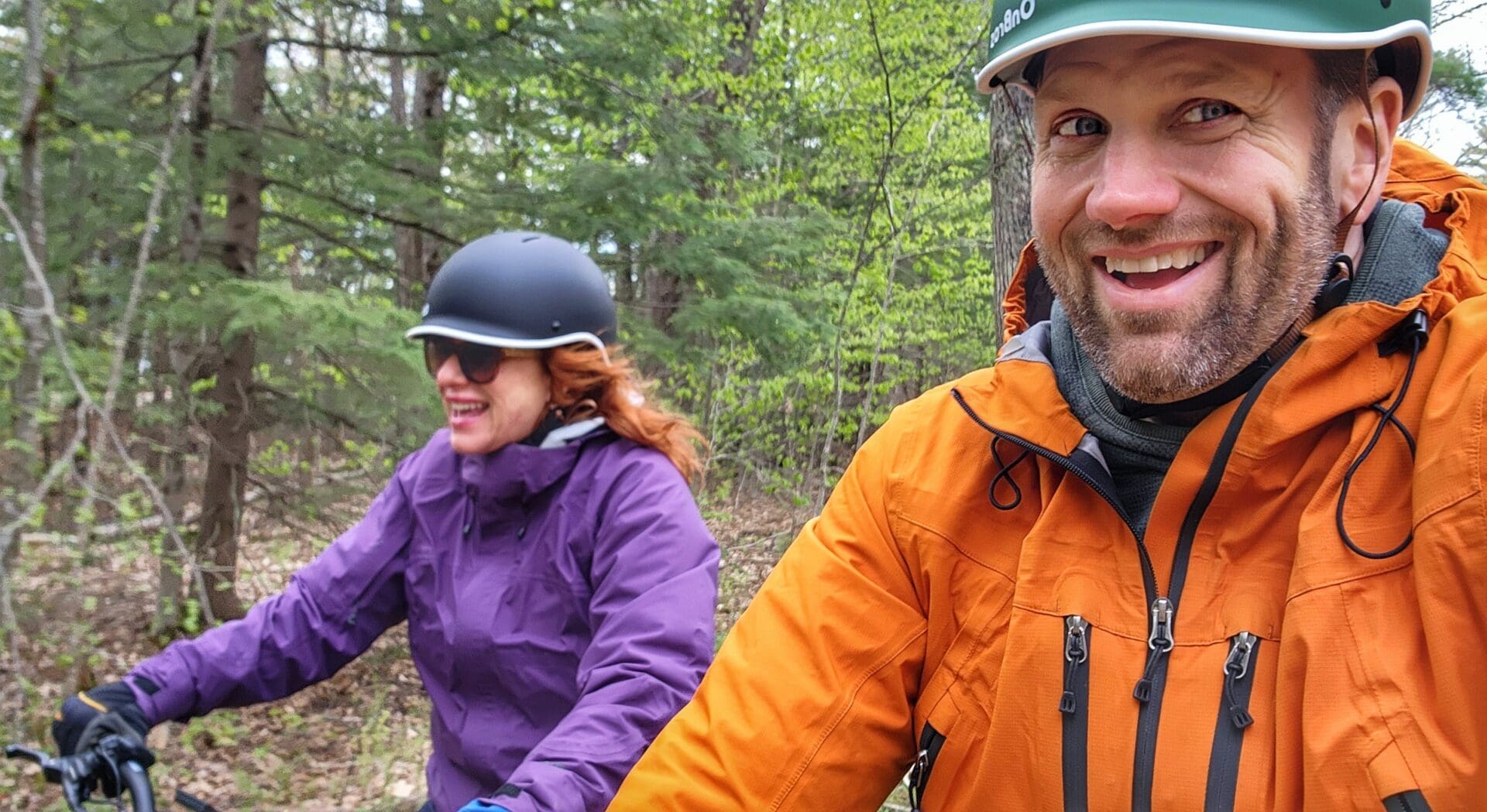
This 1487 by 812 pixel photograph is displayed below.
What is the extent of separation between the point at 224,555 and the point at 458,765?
5892 millimetres

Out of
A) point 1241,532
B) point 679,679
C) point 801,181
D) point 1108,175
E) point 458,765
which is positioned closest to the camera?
point 1241,532

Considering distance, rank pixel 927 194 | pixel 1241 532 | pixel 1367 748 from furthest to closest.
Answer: pixel 927 194 → pixel 1241 532 → pixel 1367 748

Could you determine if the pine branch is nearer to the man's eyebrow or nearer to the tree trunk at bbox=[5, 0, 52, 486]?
the tree trunk at bbox=[5, 0, 52, 486]

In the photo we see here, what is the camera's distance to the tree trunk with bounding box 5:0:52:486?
3742mm

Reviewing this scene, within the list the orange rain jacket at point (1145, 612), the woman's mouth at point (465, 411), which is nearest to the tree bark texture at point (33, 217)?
the woman's mouth at point (465, 411)

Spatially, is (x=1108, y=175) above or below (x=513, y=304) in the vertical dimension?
above

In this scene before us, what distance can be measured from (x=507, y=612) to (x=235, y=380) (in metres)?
6.00

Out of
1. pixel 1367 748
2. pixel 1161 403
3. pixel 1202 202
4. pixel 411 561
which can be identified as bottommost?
pixel 411 561

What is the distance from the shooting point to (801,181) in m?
11.4

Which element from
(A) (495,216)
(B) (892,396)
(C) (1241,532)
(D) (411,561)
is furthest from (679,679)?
(B) (892,396)

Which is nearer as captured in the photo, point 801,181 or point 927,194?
point 927,194

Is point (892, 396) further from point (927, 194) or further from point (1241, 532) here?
point (1241, 532)

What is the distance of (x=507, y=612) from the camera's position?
2.39 m

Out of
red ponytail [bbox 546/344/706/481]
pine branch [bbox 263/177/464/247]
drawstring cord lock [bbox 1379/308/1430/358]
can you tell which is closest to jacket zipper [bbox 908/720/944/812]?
drawstring cord lock [bbox 1379/308/1430/358]
